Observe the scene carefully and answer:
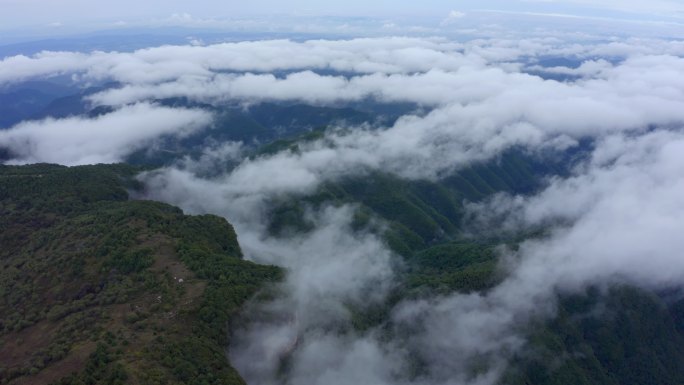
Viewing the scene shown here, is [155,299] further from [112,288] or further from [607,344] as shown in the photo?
[607,344]

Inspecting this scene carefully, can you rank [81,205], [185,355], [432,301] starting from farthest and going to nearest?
[432,301], [81,205], [185,355]

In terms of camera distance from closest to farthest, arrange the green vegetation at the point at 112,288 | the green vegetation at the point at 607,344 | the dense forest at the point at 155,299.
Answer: the green vegetation at the point at 112,288, the dense forest at the point at 155,299, the green vegetation at the point at 607,344

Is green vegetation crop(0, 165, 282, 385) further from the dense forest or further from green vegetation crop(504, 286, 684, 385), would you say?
green vegetation crop(504, 286, 684, 385)

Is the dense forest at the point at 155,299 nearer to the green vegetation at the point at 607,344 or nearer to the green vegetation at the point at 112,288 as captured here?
the green vegetation at the point at 112,288

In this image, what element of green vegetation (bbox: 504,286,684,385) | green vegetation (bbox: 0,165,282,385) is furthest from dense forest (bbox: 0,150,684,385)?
green vegetation (bbox: 504,286,684,385)

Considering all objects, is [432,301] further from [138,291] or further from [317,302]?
[138,291]

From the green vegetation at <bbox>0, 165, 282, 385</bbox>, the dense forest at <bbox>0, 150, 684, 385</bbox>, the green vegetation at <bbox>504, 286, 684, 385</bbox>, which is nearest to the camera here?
the green vegetation at <bbox>0, 165, 282, 385</bbox>

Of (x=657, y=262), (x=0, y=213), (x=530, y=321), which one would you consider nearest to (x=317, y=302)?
(x=530, y=321)

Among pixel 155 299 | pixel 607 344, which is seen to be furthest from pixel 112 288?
pixel 607 344

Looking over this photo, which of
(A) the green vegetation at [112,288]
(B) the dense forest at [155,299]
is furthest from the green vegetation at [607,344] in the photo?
(A) the green vegetation at [112,288]
